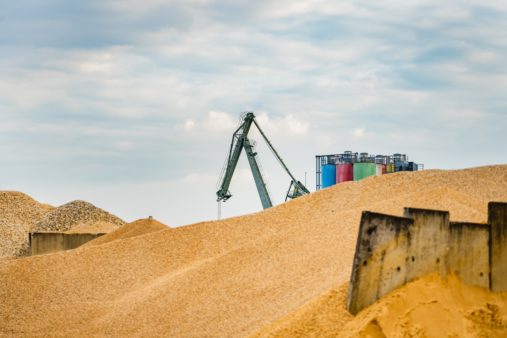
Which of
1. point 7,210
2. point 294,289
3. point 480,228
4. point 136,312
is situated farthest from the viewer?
point 7,210

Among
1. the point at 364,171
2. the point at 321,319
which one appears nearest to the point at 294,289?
the point at 321,319

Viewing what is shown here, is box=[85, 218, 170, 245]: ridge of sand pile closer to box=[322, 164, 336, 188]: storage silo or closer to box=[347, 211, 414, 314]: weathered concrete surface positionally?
box=[322, 164, 336, 188]: storage silo

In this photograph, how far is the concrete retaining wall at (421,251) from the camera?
7395 mm

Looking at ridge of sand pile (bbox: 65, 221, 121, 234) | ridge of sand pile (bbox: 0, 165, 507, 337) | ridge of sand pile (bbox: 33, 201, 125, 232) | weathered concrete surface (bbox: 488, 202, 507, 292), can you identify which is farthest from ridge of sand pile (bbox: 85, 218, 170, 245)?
weathered concrete surface (bbox: 488, 202, 507, 292)

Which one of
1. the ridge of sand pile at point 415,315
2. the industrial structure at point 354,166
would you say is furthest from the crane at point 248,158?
the ridge of sand pile at point 415,315

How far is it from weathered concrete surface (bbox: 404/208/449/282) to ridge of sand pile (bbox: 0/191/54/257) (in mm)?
17160

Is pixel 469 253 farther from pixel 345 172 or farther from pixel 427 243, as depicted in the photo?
pixel 345 172

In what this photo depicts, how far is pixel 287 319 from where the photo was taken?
8.40 meters

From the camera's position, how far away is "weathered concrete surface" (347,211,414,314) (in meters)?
7.37

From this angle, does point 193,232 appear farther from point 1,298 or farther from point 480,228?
point 480,228

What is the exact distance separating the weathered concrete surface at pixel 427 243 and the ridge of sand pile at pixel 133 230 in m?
12.5

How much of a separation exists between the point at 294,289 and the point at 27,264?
752cm

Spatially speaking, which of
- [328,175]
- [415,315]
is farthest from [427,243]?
[328,175]

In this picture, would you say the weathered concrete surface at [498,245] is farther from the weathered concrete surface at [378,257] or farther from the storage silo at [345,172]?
the storage silo at [345,172]
